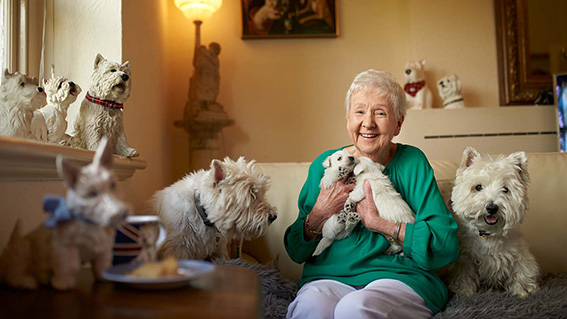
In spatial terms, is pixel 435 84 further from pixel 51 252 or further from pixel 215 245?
pixel 51 252

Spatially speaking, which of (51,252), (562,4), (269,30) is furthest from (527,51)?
(51,252)

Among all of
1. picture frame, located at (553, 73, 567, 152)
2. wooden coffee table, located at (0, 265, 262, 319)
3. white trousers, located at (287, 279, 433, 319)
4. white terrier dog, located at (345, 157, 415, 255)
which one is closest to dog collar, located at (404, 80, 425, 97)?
picture frame, located at (553, 73, 567, 152)

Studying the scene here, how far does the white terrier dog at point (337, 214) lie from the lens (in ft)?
5.94

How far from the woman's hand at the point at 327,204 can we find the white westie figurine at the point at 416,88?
108 inches

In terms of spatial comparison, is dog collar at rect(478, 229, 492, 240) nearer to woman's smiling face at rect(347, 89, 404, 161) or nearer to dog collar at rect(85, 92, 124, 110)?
woman's smiling face at rect(347, 89, 404, 161)

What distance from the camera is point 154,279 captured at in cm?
81

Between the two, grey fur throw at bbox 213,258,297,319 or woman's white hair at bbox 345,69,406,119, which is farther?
woman's white hair at bbox 345,69,406,119

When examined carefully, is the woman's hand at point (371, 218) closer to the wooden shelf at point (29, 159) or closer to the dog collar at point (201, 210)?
the dog collar at point (201, 210)

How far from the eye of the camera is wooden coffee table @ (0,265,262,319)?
72 cm

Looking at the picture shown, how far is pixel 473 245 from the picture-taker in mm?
1975

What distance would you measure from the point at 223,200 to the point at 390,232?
0.68 m

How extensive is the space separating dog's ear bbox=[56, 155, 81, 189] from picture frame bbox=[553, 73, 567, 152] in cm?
445

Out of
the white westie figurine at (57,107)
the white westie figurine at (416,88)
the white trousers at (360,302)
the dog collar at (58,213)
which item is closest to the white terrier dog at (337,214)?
the white trousers at (360,302)

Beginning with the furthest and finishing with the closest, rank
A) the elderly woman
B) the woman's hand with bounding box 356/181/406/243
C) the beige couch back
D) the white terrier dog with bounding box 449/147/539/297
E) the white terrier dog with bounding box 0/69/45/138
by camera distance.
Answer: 1. the beige couch back
2. the white terrier dog with bounding box 449/147/539/297
3. the woman's hand with bounding box 356/181/406/243
4. the elderly woman
5. the white terrier dog with bounding box 0/69/45/138
